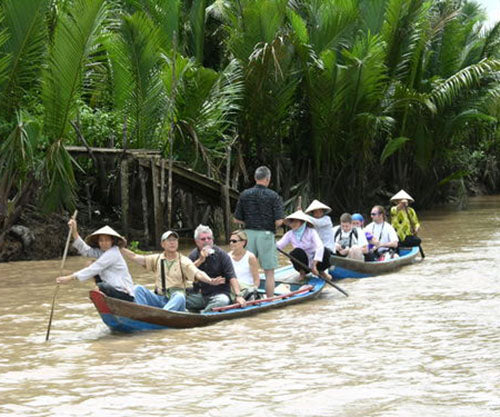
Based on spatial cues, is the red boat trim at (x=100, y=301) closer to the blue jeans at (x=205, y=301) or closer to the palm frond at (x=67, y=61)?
the blue jeans at (x=205, y=301)

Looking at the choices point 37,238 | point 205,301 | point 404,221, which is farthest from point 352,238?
point 37,238

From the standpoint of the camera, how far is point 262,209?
37.7 ft

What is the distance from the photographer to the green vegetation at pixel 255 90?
49.8 ft

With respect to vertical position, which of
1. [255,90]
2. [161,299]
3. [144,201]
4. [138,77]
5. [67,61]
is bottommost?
[161,299]

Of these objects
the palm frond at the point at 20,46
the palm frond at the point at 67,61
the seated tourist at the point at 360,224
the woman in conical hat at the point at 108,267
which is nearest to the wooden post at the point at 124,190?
the palm frond at the point at 67,61

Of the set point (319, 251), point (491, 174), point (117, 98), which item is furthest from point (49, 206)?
point (491, 174)

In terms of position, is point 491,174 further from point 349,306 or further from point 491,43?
point 349,306

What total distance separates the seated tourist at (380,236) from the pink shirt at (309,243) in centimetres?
236

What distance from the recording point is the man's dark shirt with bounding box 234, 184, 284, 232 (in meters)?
11.5

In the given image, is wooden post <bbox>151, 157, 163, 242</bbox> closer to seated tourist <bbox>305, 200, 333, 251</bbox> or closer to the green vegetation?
the green vegetation

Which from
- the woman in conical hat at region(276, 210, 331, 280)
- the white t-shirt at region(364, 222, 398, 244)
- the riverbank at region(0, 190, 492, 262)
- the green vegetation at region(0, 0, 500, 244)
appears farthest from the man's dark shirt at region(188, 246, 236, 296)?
the riverbank at region(0, 190, 492, 262)

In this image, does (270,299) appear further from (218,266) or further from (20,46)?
(20,46)

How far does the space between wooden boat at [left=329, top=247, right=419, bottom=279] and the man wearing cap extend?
13.1ft

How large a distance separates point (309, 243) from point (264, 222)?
1.25 metres
